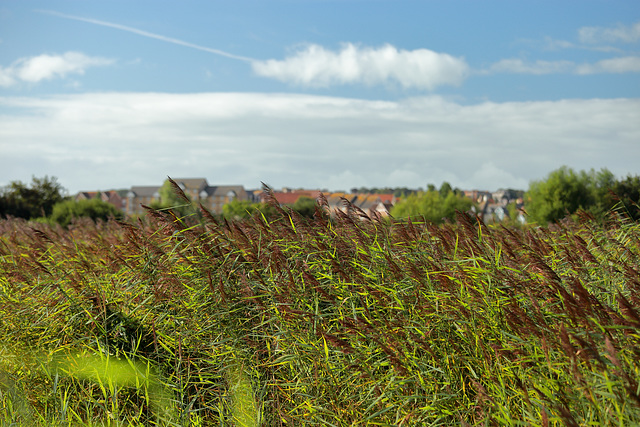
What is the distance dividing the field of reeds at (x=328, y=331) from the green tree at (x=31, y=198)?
34.8m

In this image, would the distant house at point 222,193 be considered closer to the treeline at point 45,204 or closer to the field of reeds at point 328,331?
the treeline at point 45,204

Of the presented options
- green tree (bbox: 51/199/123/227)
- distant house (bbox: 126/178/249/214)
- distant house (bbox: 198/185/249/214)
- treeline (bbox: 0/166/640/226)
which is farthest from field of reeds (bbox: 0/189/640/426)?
distant house (bbox: 198/185/249/214)

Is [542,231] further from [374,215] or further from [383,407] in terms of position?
[383,407]

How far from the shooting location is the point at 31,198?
126 feet

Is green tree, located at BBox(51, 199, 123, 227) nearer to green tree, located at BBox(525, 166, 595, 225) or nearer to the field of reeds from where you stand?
the field of reeds

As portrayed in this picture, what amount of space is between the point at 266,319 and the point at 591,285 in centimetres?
250

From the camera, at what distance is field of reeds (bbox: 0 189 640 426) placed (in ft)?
10.2

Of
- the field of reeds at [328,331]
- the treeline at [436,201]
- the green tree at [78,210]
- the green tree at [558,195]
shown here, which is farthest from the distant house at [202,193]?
the field of reeds at [328,331]

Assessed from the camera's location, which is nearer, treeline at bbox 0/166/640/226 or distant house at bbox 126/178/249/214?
treeline at bbox 0/166/640/226

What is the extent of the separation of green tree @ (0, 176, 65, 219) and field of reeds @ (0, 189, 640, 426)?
34.8m

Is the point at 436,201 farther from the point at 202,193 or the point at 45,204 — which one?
the point at 202,193

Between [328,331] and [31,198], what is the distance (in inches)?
1602

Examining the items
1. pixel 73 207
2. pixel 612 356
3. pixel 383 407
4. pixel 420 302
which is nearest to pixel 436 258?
pixel 420 302

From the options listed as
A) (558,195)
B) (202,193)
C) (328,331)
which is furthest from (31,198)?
(202,193)
